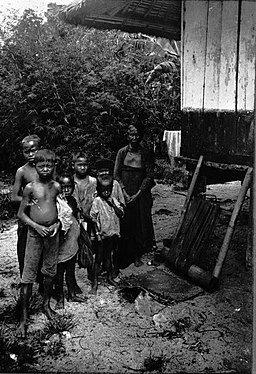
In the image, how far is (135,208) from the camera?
14.5 feet

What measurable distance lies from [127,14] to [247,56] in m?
1.76

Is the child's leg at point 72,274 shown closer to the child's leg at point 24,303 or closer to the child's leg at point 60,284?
the child's leg at point 60,284

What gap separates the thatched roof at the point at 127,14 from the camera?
4.26 meters

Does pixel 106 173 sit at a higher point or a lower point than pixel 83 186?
higher

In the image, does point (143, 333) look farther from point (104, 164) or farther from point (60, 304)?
point (104, 164)

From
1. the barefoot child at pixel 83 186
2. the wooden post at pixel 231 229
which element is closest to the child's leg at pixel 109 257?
the barefoot child at pixel 83 186

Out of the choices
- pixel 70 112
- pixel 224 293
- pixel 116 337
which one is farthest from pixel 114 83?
pixel 116 337

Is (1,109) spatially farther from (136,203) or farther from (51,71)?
(136,203)

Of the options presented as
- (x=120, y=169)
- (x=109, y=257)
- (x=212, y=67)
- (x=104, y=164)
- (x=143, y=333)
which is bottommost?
(x=143, y=333)

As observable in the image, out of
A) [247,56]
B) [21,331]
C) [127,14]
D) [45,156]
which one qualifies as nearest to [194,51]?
[247,56]

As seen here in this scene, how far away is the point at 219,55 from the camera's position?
380 centimetres

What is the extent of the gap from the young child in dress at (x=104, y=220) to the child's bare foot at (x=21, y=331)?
2.72ft

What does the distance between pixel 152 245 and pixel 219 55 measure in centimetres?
223

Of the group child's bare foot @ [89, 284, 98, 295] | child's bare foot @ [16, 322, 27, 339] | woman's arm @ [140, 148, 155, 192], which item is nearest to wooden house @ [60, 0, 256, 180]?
woman's arm @ [140, 148, 155, 192]
